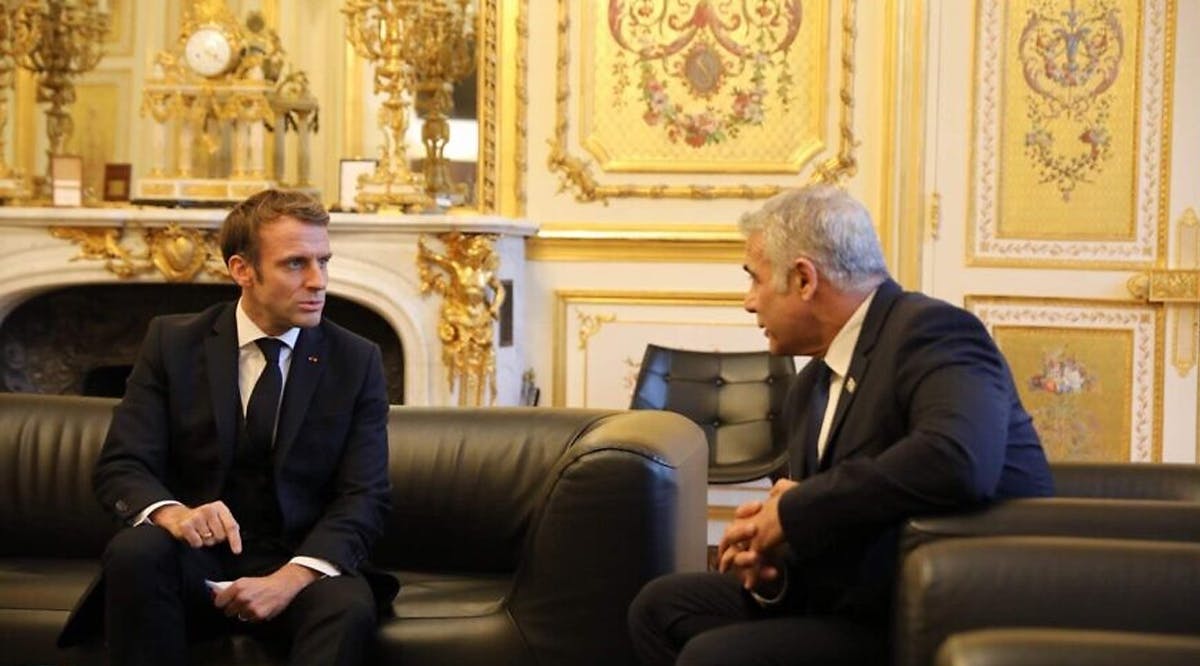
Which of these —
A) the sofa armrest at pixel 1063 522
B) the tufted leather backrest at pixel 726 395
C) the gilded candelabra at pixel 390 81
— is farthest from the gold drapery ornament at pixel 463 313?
the sofa armrest at pixel 1063 522

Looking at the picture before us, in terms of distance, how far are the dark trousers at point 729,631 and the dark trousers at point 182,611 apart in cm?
46

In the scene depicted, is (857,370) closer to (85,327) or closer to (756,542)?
(756,542)

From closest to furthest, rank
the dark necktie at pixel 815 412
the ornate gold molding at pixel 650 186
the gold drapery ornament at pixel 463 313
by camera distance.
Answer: the dark necktie at pixel 815 412 < the gold drapery ornament at pixel 463 313 < the ornate gold molding at pixel 650 186

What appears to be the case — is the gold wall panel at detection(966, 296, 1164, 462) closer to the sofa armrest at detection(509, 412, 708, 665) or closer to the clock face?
the clock face

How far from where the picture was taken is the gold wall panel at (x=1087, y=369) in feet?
17.4

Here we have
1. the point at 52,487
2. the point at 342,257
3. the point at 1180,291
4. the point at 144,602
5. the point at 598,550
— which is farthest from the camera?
the point at 342,257

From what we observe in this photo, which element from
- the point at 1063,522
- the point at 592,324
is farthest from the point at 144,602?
the point at 592,324

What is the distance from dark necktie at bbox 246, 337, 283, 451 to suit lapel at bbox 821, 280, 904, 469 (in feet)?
3.38

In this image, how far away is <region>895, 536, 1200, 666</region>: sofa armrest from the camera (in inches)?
79.7

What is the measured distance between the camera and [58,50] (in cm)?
551

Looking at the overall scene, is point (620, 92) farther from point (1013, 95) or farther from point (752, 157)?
point (1013, 95)

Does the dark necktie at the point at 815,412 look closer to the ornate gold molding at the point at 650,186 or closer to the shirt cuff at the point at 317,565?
the shirt cuff at the point at 317,565

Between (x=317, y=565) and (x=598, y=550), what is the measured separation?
Result: 0.48 metres

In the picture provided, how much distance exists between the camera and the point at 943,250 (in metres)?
5.37
